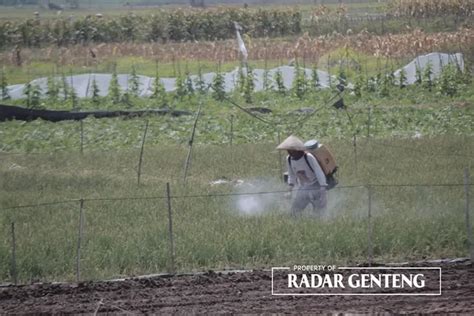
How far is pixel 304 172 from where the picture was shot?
506 inches

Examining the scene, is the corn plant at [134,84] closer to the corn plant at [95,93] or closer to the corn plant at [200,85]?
the corn plant at [95,93]

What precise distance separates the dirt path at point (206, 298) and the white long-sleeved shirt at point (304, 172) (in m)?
2.11

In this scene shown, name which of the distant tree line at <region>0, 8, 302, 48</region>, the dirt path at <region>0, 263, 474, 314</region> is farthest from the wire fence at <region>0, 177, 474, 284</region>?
the distant tree line at <region>0, 8, 302, 48</region>

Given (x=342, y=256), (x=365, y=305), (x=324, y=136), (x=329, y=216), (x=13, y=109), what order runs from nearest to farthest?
(x=365, y=305), (x=342, y=256), (x=329, y=216), (x=324, y=136), (x=13, y=109)

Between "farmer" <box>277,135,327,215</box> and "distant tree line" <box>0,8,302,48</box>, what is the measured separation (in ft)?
52.6

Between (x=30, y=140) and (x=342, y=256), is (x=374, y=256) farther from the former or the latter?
(x=30, y=140)

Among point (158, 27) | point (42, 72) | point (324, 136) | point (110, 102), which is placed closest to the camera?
point (324, 136)

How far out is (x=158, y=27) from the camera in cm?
2903

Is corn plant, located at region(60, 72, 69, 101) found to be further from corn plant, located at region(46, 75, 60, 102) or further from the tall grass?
the tall grass

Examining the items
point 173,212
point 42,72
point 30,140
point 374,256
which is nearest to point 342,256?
point 374,256

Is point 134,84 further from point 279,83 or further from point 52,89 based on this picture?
point 279,83

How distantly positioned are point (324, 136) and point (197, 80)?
6095 millimetres

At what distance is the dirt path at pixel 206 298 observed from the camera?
992 cm

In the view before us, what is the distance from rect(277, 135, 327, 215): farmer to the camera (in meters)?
12.7
